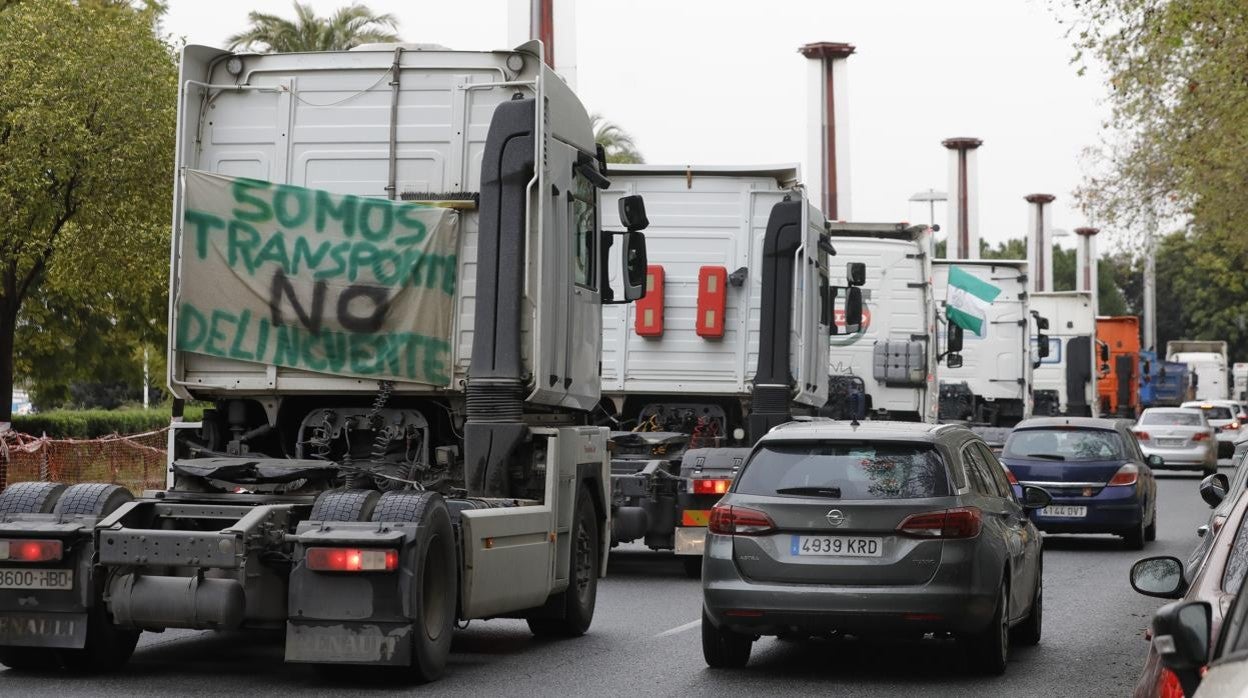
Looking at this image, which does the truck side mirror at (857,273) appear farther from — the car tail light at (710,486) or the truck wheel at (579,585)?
the truck wheel at (579,585)

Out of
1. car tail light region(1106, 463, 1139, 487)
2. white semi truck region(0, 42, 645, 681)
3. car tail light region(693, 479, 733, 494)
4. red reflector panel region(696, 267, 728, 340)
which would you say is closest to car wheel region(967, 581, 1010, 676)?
white semi truck region(0, 42, 645, 681)

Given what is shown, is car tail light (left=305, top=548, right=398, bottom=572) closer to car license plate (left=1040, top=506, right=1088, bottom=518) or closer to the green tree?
car license plate (left=1040, top=506, right=1088, bottom=518)

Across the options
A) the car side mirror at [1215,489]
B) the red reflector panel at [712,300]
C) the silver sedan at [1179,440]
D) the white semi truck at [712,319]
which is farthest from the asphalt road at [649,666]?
the silver sedan at [1179,440]

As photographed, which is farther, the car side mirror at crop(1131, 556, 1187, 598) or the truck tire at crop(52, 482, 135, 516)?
the truck tire at crop(52, 482, 135, 516)

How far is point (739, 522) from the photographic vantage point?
34.6 feet

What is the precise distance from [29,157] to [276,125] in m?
19.6

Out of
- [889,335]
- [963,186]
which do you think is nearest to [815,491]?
[889,335]

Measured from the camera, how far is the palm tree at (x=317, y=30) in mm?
43344

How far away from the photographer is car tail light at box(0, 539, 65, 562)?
9.66m

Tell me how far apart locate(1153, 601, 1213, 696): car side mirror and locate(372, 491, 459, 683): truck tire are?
18.6 ft

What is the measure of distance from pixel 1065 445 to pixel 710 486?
6.71m

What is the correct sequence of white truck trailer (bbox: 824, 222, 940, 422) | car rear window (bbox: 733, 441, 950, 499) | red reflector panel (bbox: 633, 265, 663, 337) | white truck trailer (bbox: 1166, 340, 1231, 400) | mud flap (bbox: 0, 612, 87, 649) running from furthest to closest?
white truck trailer (bbox: 1166, 340, 1231, 400), white truck trailer (bbox: 824, 222, 940, 422), red reflector panel (bbox: 633, 265, 663, 337), car rear window (bbox: 733, 441, 950, 499), mud flap (bbox: 0, 612, 87, 649)

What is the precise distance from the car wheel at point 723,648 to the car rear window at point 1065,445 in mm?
11239

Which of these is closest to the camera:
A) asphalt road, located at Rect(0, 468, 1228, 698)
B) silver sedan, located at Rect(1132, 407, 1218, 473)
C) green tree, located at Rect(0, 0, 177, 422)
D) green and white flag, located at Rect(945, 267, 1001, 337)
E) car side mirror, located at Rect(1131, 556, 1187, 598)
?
car side mirror, located at Rect(1131, 556, 1187, 598)
